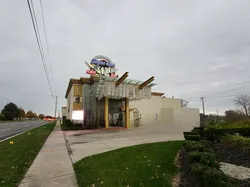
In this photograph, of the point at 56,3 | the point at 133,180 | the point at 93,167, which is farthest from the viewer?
the point at 56,3

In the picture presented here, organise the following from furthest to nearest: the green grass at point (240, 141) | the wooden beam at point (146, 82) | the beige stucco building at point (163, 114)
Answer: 1. the beige stucco building at point (163, 114)
2. the wooden beam at point (146, 82)
3. the green grass at point (240, 141)

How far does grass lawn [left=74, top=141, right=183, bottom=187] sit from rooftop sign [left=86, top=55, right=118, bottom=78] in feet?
81.6

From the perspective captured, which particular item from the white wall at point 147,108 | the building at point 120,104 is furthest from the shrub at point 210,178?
the white wall at point 147,108

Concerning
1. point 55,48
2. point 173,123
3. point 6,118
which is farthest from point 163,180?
point 6,118

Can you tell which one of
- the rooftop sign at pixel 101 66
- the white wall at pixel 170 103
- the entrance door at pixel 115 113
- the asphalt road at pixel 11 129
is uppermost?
the rooftop sign at pixel 101 66

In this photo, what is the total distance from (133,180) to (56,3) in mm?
6364

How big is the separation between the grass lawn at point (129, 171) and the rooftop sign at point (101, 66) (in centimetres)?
2488

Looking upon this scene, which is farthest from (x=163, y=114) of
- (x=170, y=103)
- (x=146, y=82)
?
(x=146, y=82)

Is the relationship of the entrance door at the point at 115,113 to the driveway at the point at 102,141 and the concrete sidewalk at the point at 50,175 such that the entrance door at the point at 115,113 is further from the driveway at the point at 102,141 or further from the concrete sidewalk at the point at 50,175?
the concrete sidewalk at the point at 50,175

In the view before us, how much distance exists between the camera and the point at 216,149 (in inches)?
→ 280

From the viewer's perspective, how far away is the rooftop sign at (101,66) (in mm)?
30286

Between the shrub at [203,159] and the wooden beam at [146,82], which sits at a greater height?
the wooden beam at [146,82]

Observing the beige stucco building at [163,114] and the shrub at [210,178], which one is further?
the beige stucco building at [163,114]

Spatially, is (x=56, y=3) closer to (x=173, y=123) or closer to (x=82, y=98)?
(x=82, y=98)
